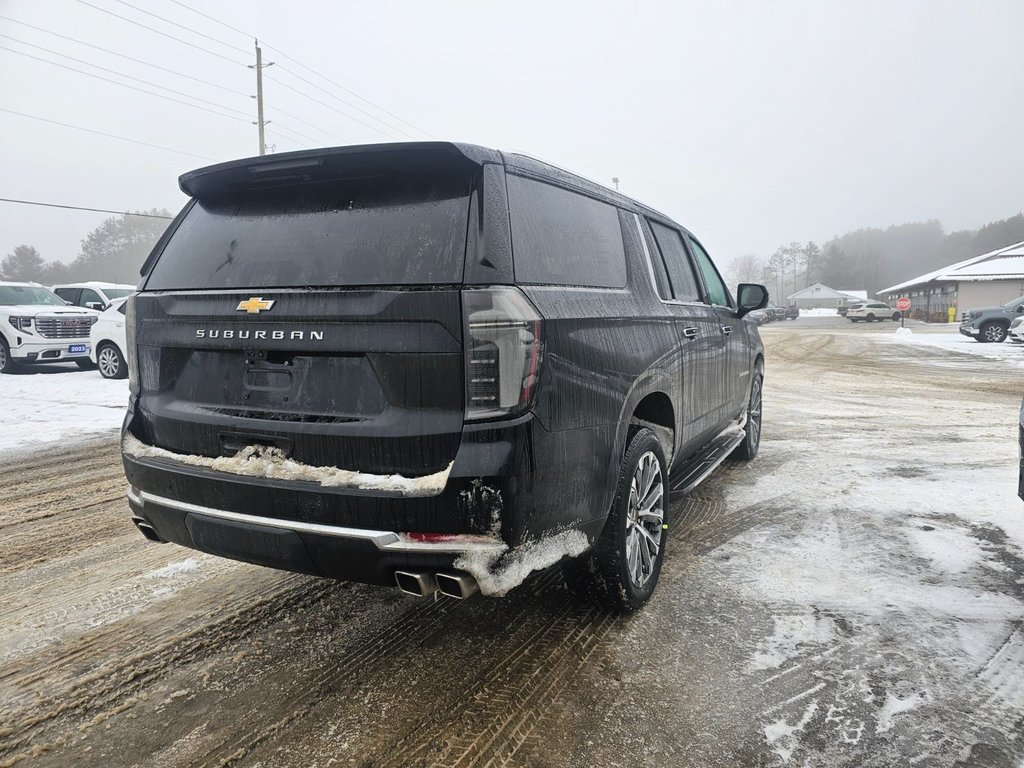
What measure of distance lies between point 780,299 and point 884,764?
6115 inches

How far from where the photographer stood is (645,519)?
3.30 meters

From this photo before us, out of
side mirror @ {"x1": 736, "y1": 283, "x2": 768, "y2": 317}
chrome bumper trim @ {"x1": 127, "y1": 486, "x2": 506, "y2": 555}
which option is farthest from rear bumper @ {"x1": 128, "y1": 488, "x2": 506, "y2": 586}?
side mirror @ {"x1": 736, "y1": 283, "x2": 768, "y2": 317}

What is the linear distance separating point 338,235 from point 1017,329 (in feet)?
84.3

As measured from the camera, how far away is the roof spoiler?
2416 mm

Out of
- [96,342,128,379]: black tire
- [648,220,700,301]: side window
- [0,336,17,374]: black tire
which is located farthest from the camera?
[0,336,17,374]: black tire

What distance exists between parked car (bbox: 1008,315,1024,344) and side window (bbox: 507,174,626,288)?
23982mm

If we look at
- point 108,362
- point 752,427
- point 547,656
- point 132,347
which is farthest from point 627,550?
point 108,362

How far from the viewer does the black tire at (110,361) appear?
42.6ft

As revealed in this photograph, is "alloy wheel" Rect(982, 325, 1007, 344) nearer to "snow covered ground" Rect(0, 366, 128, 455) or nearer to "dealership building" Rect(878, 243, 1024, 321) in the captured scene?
"snow covered ground" Rect(0, 366, 128, 455)

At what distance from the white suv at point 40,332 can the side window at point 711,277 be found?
1353cm

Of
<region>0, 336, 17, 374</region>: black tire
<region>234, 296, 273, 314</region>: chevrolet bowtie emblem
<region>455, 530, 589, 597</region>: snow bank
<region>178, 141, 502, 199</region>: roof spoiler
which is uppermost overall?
<region>178, 141, 502, 199</region>: roof spoiler

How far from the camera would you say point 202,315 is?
8.74 feet

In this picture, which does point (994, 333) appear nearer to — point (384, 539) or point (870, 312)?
point (384, 539)

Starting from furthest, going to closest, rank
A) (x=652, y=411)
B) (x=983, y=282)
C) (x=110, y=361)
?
1. (x=983, y=282)
2. (x=110, y=361)
3. (x=652, y=411)
